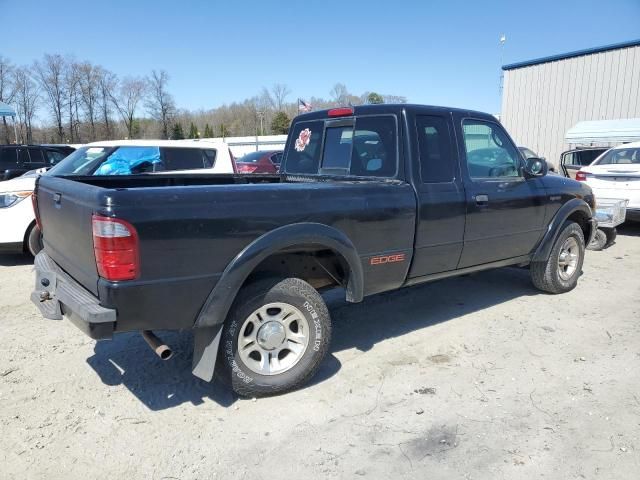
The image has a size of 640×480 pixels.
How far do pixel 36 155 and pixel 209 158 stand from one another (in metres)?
6.01

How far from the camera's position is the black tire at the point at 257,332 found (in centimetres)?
311

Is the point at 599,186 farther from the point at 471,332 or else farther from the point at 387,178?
the point at 387,178

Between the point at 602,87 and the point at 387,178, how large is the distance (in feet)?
67.5

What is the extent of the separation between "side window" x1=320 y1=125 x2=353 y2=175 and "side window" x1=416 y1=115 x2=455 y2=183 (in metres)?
0.66

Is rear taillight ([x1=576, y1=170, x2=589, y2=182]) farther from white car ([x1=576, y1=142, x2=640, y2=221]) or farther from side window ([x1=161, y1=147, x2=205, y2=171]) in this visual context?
side window ([x1=161, y1=147, x2=205, y2=171])

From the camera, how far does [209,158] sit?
26.2 feet

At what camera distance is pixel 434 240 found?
404 cm

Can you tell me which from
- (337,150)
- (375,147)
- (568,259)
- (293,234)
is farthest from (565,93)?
(293,234)

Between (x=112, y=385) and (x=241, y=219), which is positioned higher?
(x=241, y=219)

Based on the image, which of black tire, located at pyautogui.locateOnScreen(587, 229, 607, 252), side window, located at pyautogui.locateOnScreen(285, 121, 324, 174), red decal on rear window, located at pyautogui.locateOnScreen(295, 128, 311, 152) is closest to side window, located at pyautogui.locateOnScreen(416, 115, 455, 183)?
side window, located at pyautogui.locateOnScreen(285, 121, 324, 174)

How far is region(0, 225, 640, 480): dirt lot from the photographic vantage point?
265cm

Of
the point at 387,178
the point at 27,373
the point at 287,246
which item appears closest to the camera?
the point at 287,246

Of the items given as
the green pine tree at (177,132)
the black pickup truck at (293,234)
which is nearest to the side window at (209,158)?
the black pickup truck at (293,234)

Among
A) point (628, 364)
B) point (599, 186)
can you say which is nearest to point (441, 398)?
point (628, 364)
